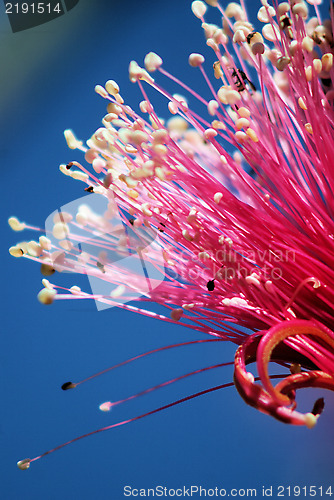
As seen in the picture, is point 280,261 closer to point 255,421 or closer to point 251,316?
point 251,316

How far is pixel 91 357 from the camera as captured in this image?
76 centimetres

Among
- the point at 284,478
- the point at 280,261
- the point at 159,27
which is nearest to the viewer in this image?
the point at 280,261

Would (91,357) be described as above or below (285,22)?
below

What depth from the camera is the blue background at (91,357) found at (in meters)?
0.68

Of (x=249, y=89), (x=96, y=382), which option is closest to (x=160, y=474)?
(x=96, y=382)

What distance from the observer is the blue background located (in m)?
0.68

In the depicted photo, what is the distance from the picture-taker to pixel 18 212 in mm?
801

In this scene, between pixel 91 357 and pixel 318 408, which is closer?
pixel 318 408

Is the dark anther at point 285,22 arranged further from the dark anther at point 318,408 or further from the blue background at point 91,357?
the blue background at point 91,357

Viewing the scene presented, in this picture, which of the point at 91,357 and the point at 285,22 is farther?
the point at 91,357

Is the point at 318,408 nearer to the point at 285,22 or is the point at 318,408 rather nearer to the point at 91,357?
the point at 285,22

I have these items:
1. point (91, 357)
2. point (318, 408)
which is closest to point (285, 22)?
point (318, 408)

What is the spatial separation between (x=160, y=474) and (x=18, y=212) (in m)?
0.44

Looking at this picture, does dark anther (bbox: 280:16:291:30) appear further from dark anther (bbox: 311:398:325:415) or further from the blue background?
the blue background
